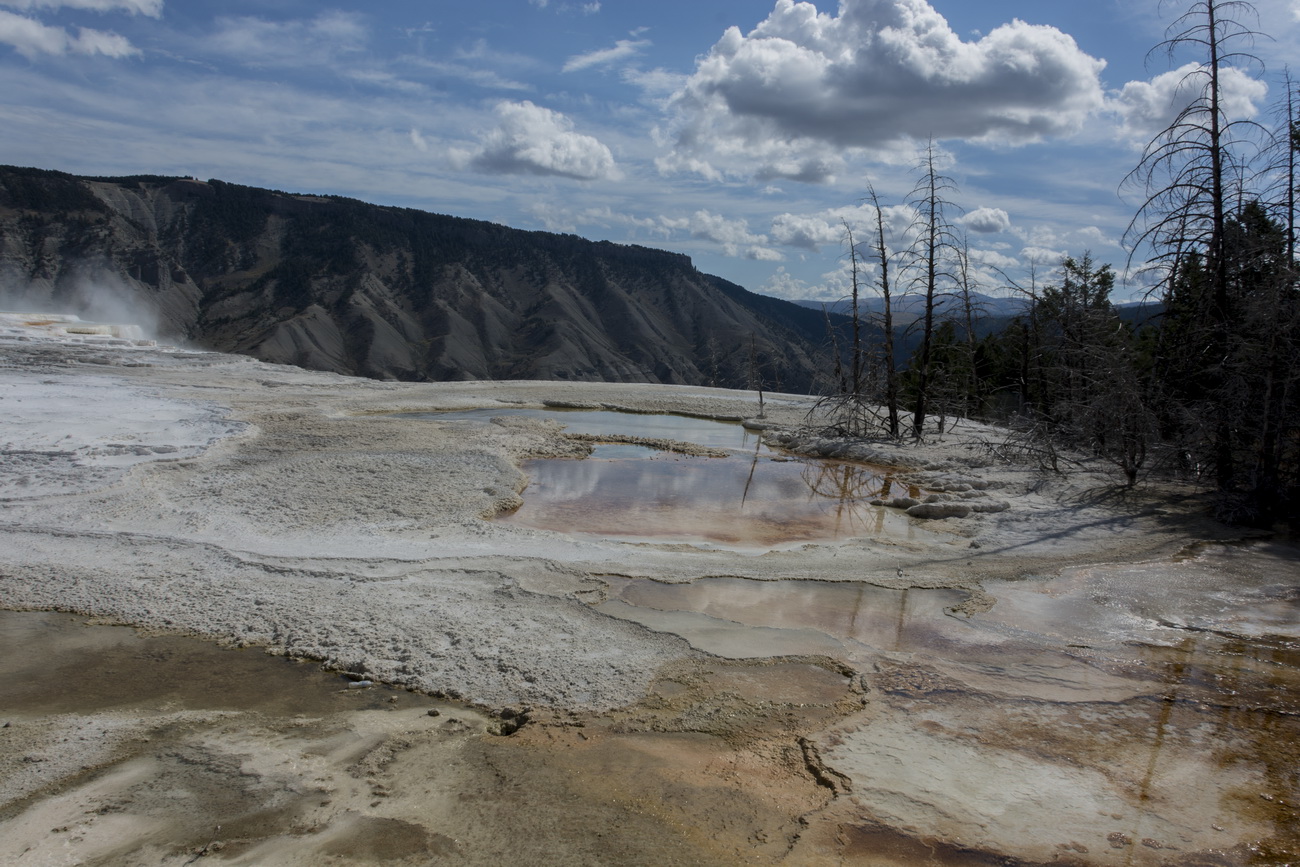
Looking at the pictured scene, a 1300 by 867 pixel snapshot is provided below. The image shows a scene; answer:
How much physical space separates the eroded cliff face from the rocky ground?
6154 centimetres

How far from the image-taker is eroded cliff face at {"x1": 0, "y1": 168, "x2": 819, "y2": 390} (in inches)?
3147

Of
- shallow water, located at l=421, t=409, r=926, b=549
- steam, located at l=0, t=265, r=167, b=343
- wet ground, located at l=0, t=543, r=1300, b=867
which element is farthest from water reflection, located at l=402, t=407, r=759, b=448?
steam, located at l=0, t=265, r=167, b=343

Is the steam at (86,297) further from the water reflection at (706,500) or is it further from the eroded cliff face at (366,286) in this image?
the water reflection at (706,500)

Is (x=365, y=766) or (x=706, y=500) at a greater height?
(x=706, y=500)

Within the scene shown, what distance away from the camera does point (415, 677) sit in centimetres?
576

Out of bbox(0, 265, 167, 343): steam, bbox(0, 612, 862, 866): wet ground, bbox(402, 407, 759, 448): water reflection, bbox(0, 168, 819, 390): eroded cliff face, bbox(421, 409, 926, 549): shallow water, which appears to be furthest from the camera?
bbox(0, 168, 819, 390): eroded cliff face

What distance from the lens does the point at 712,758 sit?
4.86 meters

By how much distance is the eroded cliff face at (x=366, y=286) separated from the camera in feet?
262

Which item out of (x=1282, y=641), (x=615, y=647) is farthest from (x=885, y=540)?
(x=615, y=647)

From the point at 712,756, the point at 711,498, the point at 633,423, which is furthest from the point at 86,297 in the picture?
the point at 712,756

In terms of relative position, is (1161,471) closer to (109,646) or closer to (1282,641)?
(1282,641)

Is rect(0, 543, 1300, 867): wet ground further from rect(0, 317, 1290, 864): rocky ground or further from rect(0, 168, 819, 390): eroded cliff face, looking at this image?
rect(0, 168, 819, 390): eroded cliff face

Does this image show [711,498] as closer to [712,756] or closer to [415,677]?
[415,677]

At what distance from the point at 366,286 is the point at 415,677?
9364 cm
